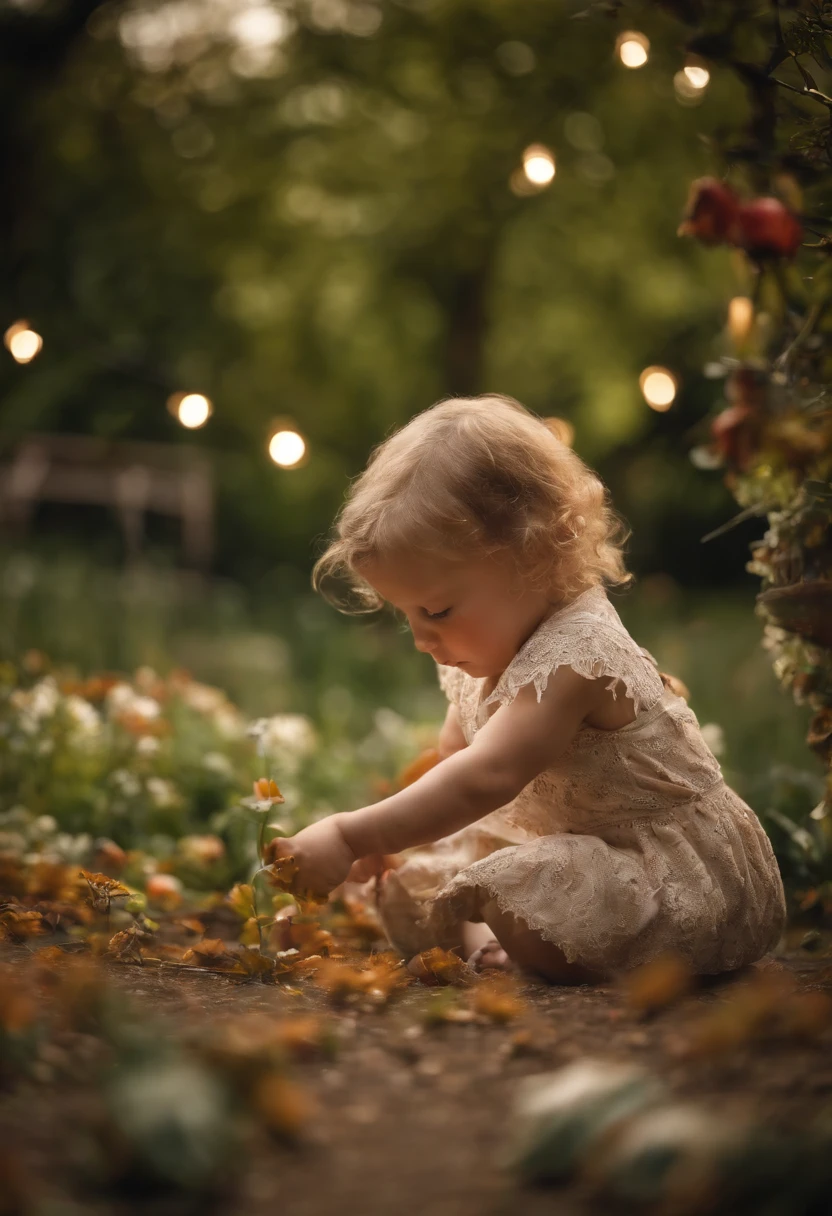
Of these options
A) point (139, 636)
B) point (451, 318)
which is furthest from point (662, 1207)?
point (451, 318)

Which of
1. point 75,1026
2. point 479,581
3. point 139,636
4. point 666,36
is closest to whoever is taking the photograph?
point 75,1026

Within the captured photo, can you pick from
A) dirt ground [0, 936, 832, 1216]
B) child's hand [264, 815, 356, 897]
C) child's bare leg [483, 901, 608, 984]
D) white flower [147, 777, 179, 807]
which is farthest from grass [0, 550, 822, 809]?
dirt ground [0, 936, 832, 1216]

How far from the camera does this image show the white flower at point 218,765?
2871 mm

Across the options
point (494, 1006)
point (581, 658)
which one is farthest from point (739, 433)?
point (494, 1006)

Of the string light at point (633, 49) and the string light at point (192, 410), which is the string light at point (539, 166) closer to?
the string light at point (633, 49)

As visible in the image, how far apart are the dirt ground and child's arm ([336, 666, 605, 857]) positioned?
262 millimetres

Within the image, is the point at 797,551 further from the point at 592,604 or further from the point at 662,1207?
the point at 662,1207

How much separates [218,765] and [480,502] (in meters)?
1.32

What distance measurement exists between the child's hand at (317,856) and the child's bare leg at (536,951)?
266mm

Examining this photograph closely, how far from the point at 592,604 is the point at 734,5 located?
986mm

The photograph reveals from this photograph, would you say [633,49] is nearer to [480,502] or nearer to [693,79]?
[693,79]

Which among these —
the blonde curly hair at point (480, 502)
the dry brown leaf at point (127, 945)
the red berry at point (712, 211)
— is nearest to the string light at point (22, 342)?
the blonde curly hair at point (480, 502)

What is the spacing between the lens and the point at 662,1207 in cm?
92

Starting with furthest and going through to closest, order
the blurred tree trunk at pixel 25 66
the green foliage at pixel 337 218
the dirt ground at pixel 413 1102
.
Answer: the green foliage at pixel 337 218, the blurred tree trunk at pixel 25 66, the dirt ground at pixel 413 1102
